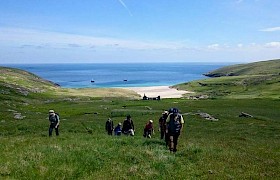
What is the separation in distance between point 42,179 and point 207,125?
135 feet

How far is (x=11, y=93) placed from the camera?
112125 millimetres

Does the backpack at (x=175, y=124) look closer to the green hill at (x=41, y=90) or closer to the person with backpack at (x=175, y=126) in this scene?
the person with backpack at (x=175, y=126)

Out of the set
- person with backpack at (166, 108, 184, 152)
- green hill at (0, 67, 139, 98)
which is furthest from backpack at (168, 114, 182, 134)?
green hill at (0, 67, 139, 98)

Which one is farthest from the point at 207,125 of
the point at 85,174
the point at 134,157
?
the point at 85,174

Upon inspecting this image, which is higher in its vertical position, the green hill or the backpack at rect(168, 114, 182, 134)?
the backpack at rect(168, 114, 182, 134)

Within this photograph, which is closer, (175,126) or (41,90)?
(175,126)

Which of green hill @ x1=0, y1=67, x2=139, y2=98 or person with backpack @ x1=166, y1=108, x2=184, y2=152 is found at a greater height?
person with backpack @ x1=166, y1=108, x2=184, y2=152

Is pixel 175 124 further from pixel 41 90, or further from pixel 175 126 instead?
pixel 41 90

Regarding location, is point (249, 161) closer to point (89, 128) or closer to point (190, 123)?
point (89, 128)

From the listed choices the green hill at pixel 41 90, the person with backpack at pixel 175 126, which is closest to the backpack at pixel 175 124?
the person with backpack at pixel 175 126

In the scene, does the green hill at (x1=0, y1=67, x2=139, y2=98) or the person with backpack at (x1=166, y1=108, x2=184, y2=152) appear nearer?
the person with backpack at (x1=166, y1=108, x2=184, y2=152)

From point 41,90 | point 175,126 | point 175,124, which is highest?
point 175,124

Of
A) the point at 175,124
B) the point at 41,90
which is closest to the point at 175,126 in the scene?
the point at 175,124

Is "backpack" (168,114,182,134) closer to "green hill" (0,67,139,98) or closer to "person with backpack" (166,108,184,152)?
"person with backpack" (166,108,184,152)
